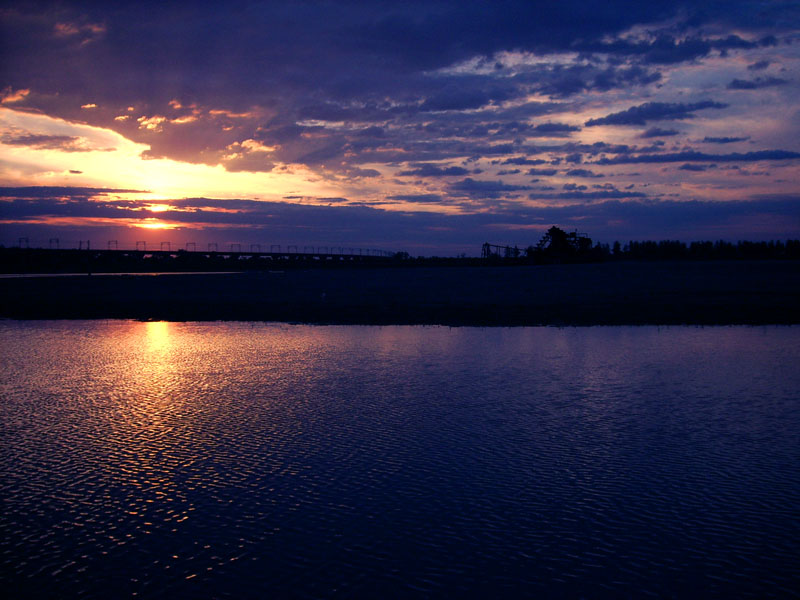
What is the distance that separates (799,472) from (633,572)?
4868mm

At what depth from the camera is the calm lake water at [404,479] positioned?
7.77 metres

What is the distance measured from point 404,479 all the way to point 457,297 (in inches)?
1448

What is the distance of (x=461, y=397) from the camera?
16.4 meters

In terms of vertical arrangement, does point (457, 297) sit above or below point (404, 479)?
above

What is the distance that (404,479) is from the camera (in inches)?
424

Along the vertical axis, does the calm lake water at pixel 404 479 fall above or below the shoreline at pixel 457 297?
below

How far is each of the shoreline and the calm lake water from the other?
48.4 feet

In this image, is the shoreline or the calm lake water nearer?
the calm lake water

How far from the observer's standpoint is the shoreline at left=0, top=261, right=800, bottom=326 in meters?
35.1

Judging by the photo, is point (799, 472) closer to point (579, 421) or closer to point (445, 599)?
point (579, 421)

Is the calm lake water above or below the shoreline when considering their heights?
below

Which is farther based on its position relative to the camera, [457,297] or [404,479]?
[457,297]

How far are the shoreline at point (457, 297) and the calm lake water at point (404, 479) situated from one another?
14745mm

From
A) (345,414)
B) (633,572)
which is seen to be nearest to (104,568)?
(633,572)
